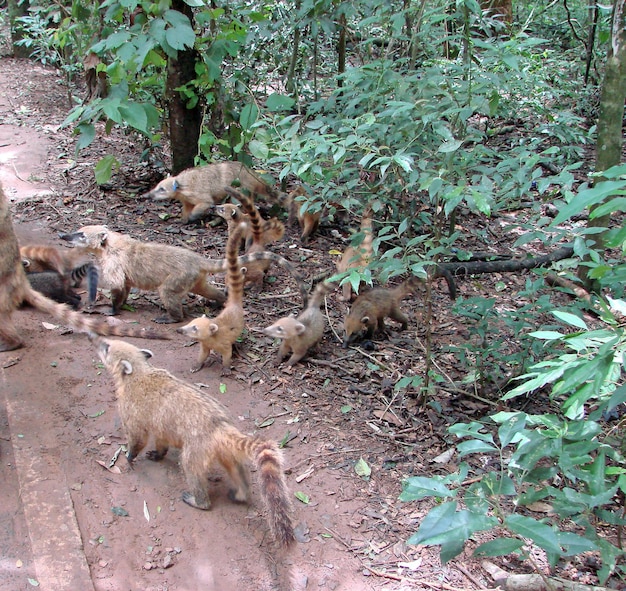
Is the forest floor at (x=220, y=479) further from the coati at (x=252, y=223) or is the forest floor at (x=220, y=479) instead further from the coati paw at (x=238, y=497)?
the coati at (x=252, y=223)

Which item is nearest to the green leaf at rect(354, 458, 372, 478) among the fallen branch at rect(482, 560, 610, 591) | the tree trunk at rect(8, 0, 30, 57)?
the fallen branch at rect(482, 560, 610, 591)

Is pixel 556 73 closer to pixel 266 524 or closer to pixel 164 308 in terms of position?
pixel 164 308

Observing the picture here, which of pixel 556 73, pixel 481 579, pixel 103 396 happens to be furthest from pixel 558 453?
pixel 556 73

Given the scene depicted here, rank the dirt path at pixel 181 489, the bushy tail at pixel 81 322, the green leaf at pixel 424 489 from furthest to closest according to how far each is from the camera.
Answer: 1. the bushy tail at pixel 81 322
2. the dirt path at pixel 181 489
3. the green leaf at pixel 424 489

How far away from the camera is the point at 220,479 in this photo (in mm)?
4273

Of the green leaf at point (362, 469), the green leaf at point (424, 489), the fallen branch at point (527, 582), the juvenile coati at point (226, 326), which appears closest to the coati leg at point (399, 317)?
the juvenile coati at point (226, 326)

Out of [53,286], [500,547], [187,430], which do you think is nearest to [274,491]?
[187,430]

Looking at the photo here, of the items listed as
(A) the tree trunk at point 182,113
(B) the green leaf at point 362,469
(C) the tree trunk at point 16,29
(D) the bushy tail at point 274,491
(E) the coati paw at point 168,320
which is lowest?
(B) the green leaf at point 362,469

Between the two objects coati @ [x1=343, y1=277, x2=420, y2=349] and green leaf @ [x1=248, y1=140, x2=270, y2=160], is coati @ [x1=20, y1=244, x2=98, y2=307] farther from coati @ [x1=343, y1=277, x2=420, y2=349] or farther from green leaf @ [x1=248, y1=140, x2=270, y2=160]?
coati @ [x1=343, y1=277, x2=420, y2=349]

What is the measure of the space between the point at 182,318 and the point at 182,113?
348cm

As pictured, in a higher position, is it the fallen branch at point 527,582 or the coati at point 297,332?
the coati at point 297,332

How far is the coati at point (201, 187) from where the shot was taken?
311 inches

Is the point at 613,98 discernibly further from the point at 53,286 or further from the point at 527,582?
the point at 53,286

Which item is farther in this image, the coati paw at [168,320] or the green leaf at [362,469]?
the coati paw at [168,320]
